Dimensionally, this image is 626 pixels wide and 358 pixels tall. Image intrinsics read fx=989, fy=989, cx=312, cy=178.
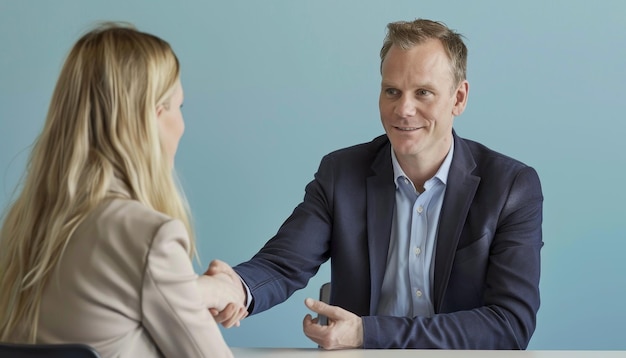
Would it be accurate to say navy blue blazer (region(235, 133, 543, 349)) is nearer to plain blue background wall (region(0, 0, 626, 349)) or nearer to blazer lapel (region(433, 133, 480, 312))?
blazer lapel (region(433, 133, 480, 312))

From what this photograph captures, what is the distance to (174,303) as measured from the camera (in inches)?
66.9

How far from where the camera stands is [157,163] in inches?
70.9

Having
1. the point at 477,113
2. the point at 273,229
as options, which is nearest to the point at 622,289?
the point at 477,113

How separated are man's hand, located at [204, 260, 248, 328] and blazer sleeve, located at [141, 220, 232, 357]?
55 cm

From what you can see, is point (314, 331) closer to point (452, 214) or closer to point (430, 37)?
point (452, 214)

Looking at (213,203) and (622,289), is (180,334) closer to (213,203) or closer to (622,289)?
(213,203)

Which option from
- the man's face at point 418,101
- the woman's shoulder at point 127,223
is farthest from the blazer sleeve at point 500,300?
the woman's shoulder at point 127,223

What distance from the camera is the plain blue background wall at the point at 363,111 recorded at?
13.8ft

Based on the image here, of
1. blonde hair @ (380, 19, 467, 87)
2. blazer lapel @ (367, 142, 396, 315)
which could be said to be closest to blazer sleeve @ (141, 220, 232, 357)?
blazer lapel @ (367, 142, 396, 315)

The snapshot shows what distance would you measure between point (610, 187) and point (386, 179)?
166cm

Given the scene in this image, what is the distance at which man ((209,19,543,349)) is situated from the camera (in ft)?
8.98

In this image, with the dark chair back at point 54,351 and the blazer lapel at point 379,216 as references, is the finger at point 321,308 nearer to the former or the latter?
the blazer lapel at point 379,216

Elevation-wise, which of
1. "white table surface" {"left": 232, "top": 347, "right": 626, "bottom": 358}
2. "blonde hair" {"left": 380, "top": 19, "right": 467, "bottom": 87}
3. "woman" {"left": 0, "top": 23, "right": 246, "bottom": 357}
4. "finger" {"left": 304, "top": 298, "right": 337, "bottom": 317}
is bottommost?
"white table surface" {"left": 232, "top": 347, "right": 626, "bottom": 358}

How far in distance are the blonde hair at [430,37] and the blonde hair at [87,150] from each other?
4.16 ft
